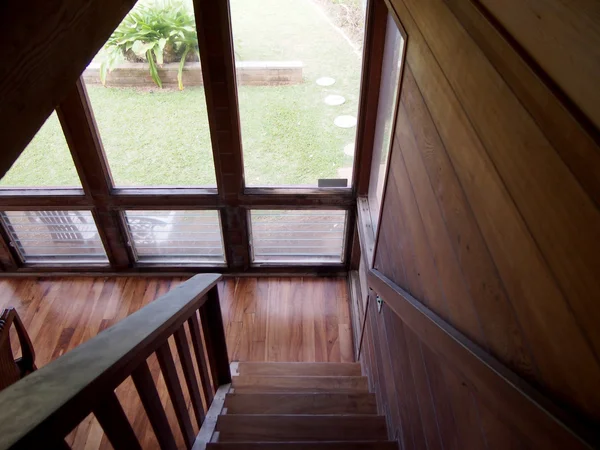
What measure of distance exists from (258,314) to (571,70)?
329 centimetres

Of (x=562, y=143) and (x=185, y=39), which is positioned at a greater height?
(x=562, y=143)

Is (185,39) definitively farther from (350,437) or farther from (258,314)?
(350,437)

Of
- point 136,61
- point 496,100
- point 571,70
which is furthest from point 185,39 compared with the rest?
point 571,70

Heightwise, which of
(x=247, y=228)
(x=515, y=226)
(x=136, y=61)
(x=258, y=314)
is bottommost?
(x=258, y=314)

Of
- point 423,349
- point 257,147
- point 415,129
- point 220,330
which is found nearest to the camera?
point 423,349

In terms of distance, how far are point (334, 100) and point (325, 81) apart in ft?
0.48

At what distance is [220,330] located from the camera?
192 centimetres

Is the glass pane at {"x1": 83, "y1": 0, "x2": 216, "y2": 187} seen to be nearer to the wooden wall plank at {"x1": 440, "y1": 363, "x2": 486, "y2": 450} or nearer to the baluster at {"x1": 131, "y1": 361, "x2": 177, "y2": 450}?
the baluster at {"x1": 131, "y1": 361, "x2": 177, "y2": 450}

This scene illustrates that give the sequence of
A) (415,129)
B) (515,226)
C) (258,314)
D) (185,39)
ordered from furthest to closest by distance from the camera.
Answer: (258,314)
(185,39)
(415,129)
(515,226)

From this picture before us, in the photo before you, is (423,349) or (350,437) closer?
(423,349)

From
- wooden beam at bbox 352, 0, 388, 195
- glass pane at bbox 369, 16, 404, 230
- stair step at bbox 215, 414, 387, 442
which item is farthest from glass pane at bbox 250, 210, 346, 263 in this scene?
stair step at bbox 215, 414, 387, 442

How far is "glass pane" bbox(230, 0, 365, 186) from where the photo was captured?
9.07 ft

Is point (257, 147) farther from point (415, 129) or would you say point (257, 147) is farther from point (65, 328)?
point (65, 328)

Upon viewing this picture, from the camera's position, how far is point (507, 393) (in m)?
0.79
